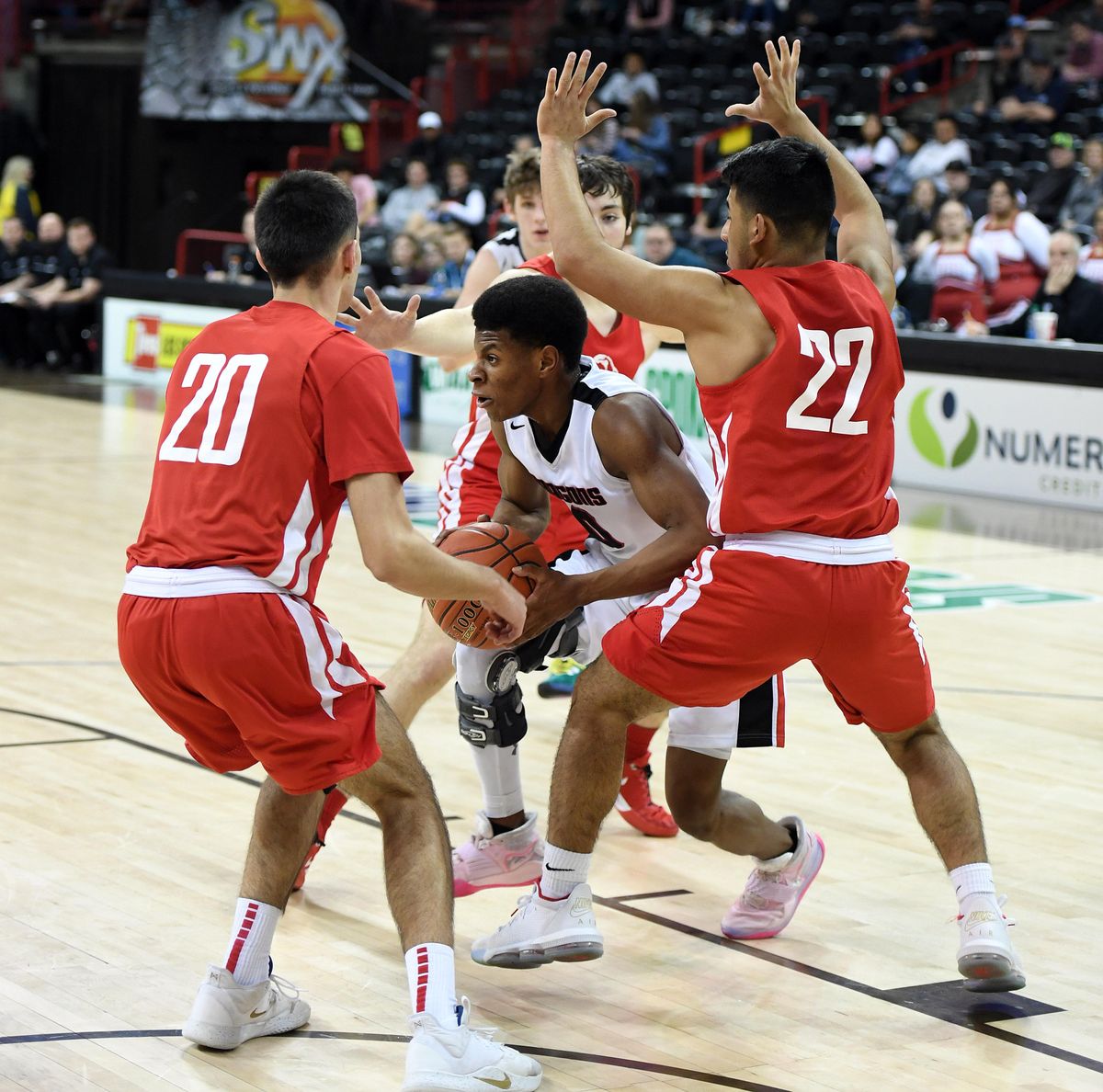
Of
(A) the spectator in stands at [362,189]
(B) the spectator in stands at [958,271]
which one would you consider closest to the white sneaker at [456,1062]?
(B) the spectator in stands at [958,271]

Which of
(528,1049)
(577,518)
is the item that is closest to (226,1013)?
(528,1049)

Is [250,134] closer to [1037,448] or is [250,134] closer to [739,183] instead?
[1037,448]

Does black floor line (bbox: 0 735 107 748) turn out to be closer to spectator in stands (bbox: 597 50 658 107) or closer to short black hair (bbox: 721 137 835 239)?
short black hair (bbox: 721 137 835 239)

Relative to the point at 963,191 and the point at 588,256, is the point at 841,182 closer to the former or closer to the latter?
the point at 588,256

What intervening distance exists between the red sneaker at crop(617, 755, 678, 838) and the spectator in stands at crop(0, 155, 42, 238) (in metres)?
18.8

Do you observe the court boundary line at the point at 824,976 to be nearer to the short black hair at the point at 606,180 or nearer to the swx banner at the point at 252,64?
the short black hair at the point at 606,180

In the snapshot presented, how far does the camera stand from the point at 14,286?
65.4ft

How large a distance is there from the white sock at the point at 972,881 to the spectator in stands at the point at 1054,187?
473 inches

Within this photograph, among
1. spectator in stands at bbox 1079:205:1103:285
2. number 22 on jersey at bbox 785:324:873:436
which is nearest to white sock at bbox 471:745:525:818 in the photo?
number 22 on jersey at bbox 785:324:873:436

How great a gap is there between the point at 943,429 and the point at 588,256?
9.06 m

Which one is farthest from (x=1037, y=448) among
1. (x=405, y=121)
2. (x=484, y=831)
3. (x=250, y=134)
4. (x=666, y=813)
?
(x=250, y=134)

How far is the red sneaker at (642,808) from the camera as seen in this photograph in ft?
17.1

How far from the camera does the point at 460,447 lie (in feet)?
17.6

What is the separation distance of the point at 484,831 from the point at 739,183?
5.65 ft
